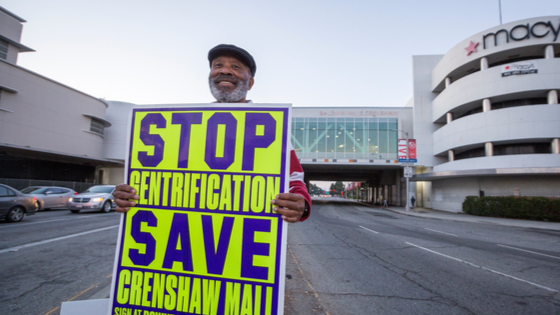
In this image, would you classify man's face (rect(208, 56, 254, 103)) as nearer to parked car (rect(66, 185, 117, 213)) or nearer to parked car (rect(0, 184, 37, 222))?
parked car (rect(0, 184, 37, 222))

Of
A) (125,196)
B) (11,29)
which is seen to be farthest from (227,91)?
(11,29)

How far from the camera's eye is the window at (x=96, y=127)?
2882 centimetres

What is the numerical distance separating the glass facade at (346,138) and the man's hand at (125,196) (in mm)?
30949

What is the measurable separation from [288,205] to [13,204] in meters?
12.6

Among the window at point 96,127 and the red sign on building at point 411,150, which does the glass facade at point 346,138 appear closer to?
the red sign on building at point 411,150

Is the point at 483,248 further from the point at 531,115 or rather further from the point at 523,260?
the point at 531,115

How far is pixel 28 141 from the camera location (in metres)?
22.3

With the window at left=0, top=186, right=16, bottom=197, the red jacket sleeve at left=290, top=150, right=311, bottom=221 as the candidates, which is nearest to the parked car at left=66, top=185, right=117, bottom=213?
the window at left=0, top=186, right=16, bottom=197

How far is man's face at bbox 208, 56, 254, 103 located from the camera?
6.99 ft

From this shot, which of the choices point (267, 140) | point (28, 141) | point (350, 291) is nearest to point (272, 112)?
point (267, 140)

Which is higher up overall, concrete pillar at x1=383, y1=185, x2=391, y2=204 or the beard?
the beard

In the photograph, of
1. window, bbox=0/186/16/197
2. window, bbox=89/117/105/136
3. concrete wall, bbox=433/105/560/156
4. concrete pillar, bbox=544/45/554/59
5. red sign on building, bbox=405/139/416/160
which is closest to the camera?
window, bbox=0/186/16/197

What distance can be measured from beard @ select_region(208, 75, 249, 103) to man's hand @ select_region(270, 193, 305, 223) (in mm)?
986

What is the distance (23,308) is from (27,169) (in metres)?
29.7
